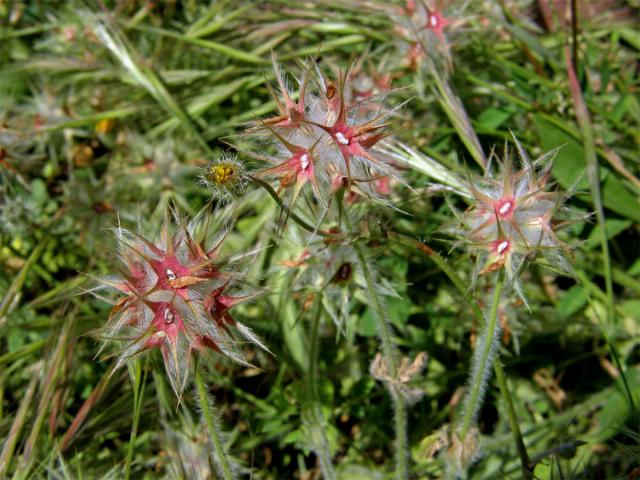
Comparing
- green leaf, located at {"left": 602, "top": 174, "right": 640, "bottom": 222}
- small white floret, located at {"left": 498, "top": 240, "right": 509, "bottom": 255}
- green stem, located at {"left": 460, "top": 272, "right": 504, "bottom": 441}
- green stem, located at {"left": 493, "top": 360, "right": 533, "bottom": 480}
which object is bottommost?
green stem, located at {"left": 493, "top": 360, "right": 533, "bottom": 480}

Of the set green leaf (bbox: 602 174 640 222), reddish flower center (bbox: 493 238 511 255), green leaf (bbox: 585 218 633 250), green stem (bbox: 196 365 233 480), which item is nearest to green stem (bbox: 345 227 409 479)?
reddish flower center (bbox: 493 238 511 255)

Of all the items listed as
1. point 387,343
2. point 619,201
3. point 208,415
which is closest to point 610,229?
point 619,201

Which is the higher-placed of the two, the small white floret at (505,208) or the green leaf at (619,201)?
the green leaf at (619,201)

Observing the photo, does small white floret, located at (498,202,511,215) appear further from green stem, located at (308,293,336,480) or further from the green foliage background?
green stem, located at (308,293,336,480)

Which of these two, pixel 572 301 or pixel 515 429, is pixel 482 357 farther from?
pixel 572 301

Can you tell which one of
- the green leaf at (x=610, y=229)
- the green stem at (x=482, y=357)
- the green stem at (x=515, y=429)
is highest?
the green leaf at (x=610, y=229)

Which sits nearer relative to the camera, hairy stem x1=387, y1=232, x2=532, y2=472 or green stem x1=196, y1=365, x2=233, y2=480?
green stem x1=196, y1=365, x2=233, y2=480

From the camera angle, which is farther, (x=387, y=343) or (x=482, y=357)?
(x=387, y=343)

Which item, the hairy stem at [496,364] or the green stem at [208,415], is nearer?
the green stem at [208,415]

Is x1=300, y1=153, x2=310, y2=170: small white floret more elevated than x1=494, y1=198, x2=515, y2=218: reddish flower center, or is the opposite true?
x1=300, y1=153, x2=310, y2=170: small white floret

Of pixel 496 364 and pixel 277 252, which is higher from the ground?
pixel 277 252

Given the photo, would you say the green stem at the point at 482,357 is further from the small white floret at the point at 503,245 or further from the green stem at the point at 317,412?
the green stem at the point at 317,412

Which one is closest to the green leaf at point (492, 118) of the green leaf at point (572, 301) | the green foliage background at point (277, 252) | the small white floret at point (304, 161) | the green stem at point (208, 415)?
the green foliage background at point (277, 252)
